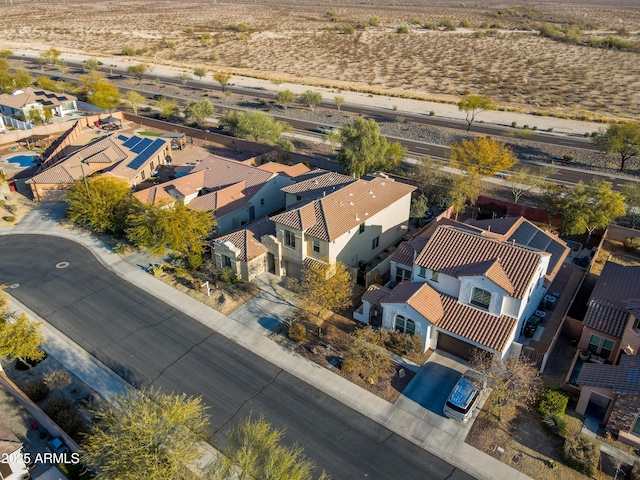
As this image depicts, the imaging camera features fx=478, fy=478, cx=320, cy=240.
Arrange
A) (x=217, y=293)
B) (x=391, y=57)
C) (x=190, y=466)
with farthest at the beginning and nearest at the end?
(x=391, y=57) < (x=217, y=293) < (x=190, y=466)

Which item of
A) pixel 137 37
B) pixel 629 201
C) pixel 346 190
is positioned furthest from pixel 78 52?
pixel 629 201

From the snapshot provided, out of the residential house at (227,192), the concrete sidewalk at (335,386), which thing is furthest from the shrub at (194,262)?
the residential house at (227,192)

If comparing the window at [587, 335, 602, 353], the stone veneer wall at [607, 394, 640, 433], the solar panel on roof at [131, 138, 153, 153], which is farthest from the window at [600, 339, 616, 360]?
the solar panel on roof at [131, 138, 153, 153]

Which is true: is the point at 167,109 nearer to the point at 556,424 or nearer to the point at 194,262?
the point at 194,262

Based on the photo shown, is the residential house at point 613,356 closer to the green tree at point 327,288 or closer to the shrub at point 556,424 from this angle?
the shrub at point 556,424

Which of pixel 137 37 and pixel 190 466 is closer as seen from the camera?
pixel 190 466

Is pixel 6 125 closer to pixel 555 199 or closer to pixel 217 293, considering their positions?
pixel 217 293

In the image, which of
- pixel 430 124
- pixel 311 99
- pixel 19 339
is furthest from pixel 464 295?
pixel 311 99

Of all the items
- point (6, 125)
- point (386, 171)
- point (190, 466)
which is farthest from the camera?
point (6, 125)
